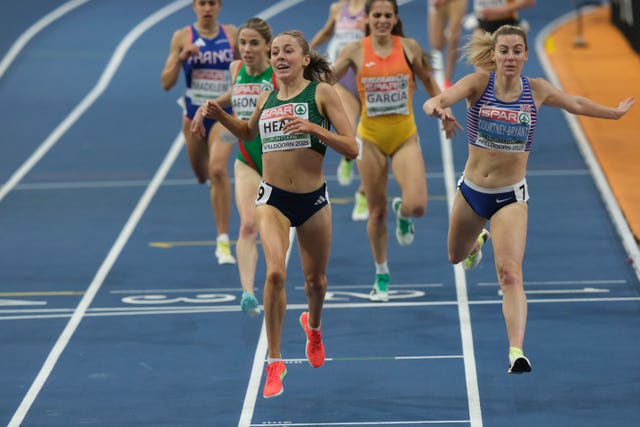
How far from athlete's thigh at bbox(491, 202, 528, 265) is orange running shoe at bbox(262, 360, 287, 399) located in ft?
5.05

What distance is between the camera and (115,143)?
17922 millimetres

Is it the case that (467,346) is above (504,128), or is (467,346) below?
below

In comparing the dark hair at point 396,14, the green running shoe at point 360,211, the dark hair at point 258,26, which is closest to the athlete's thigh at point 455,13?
the green running shoe at point 360,211

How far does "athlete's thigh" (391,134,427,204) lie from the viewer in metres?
11.0

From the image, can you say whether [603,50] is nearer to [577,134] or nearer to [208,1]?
[577,134]

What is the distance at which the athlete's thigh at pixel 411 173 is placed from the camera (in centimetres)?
1100

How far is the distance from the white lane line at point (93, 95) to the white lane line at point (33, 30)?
1.66 metres

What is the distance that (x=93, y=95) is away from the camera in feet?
67.9

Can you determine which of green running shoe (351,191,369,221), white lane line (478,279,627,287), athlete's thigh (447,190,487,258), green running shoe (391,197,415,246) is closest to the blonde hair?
athlete's thigh (447,190,487,258)

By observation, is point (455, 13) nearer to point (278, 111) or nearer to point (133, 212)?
point (133, 212)

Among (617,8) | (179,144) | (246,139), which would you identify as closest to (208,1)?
(246,139)

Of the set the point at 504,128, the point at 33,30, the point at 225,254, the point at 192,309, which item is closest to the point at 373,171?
the point at 192,309

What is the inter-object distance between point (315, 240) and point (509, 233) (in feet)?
4.08

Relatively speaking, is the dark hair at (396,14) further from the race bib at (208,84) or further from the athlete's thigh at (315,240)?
the athlete's thigh at (315,240)
